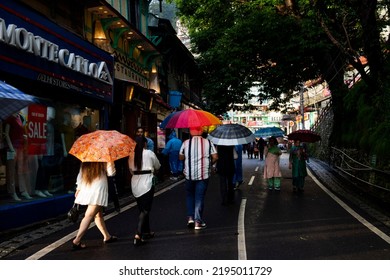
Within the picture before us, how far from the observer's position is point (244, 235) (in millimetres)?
7070

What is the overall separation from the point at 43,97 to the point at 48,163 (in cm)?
161

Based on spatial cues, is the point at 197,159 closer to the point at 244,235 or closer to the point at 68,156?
the point at 244,235

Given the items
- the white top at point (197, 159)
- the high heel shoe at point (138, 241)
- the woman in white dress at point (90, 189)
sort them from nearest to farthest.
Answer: the woman in white dress at point (90, 189), the high heel shoe at point (138, 241), the white top at point (197, 159)

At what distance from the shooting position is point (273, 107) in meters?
27.9

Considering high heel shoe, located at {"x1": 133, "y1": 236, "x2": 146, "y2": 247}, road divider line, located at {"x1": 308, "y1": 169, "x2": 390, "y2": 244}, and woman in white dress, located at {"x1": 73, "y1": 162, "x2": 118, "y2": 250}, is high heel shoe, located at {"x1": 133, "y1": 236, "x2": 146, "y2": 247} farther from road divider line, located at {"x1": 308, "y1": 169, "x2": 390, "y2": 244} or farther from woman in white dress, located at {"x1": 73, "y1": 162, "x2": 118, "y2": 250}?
road divider line, located at {"x1": 308, "y1": 169, "x2": 390, "y2": 244}

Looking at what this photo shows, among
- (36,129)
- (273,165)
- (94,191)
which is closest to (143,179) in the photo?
(94,191)

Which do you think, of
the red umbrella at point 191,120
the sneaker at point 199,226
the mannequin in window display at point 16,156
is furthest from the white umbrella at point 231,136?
the mannequin in window display at point 16,156

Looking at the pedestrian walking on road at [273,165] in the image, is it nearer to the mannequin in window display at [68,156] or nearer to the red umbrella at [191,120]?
the red umbrella at [191,120]

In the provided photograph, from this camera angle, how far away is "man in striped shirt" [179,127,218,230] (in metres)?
7.59

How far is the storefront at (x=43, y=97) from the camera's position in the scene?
8.51m

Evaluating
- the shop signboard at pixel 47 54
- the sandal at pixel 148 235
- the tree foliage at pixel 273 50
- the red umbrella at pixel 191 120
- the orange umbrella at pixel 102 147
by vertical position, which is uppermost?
the tree foliage at pixel 273 50

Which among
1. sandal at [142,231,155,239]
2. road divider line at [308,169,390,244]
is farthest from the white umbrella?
sandal at [142,231,155,239]

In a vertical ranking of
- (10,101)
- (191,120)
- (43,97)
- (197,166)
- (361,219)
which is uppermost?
(43,97)

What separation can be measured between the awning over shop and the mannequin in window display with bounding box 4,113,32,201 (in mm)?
1684
